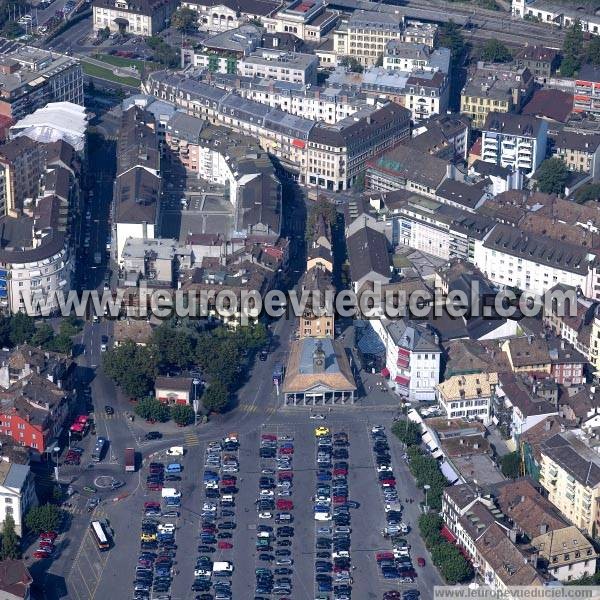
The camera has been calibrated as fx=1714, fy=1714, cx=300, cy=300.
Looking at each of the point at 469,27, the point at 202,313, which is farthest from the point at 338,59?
the point at 202,313

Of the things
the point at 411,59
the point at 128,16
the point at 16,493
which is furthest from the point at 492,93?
the point at 16,493

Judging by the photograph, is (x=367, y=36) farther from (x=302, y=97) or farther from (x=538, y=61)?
(x=538, y=61)

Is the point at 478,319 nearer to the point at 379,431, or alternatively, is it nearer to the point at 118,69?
the point at 379,431

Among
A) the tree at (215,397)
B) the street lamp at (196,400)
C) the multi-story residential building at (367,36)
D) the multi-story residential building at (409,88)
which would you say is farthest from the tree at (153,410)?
the multi-story residential building at (367,36)

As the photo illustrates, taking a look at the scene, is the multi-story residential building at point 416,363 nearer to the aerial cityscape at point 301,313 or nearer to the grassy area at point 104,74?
the aerial cityscape at point 301,313

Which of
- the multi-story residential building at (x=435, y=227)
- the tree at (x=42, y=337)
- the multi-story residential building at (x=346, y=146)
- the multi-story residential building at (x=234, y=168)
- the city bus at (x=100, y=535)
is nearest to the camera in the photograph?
the city bus at (x=100, y=535)

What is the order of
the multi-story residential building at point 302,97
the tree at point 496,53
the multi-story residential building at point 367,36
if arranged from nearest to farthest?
the multi-story residential building at point 302,97
the multi-story residential building at point 367,36
the tree at point 496,53
